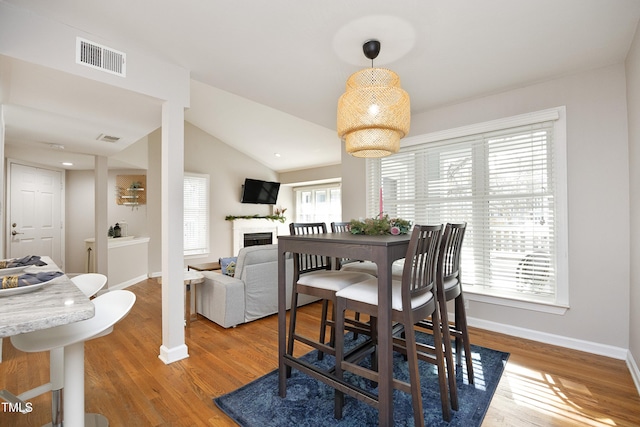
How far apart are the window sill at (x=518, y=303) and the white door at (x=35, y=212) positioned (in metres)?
6.81

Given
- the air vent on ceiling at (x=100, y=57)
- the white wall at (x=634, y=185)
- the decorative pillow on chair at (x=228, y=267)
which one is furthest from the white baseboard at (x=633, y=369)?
the air vent on ceiling at (x=100, y=57)

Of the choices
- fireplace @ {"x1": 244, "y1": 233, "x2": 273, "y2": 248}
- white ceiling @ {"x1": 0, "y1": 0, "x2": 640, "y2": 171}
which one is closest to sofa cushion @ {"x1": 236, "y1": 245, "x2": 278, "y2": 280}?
white ceiling @ {"x1": 0, "y1": 0, "x2": 640, "y2": 171}

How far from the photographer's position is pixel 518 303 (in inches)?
113

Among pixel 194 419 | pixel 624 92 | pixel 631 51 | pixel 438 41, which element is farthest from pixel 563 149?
pixel 194 419

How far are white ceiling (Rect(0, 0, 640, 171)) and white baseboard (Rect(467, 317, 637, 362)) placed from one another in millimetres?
2436

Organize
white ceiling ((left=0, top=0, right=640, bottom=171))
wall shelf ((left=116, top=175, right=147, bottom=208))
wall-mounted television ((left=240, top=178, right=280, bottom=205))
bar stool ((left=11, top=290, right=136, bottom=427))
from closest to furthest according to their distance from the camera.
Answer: bar stool ((left=11, top=290, right=136, bottom=427)) < white ceiling ((left=0, top=0, right=640, bottom=171)) < wall shelf ((left=116, top=175, right=147, bottom=208)) < wall-mounted television ((left=240, top=178, right=280, bottom=205))

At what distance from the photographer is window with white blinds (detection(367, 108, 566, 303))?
2760 mm

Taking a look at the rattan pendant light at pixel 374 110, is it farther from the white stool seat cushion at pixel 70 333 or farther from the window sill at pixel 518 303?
the window sill at pixel 518 303

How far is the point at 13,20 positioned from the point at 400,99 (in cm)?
253

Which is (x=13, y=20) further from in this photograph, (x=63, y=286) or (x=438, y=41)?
(x=438, y=41)

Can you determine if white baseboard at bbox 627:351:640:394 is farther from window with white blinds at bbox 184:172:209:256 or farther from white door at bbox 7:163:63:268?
white door at bbox 7:163:63:268

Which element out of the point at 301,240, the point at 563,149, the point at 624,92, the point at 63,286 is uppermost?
the point at 624,92

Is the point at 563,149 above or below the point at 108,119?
below

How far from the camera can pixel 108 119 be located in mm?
3143
